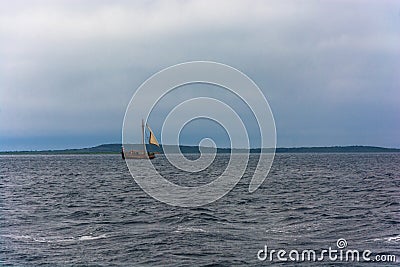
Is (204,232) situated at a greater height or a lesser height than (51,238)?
greater

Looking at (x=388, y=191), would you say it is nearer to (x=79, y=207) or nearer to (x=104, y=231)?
(x=79, y=207)

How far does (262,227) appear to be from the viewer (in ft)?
119

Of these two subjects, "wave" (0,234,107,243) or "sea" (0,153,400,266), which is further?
"wave" (0,234,107,243)

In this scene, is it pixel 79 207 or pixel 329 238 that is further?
pixel 79 207

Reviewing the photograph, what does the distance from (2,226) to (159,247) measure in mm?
12990

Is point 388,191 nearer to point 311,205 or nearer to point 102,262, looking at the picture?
point 311,205

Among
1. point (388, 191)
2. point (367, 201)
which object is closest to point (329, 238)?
point (367, 201)

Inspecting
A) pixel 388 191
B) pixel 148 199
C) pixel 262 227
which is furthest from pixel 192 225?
pixel 388 191

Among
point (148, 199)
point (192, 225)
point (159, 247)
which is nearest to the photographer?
point (159, 247)

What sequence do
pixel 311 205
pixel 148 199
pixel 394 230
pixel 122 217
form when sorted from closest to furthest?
1. pixel 394 230
2. pixel 122 217
3. pixel 311 205
4. pixel 148 199

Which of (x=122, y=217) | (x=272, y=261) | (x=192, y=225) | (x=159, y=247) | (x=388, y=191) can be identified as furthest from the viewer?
(x=388, y=191)

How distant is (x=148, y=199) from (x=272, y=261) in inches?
1133

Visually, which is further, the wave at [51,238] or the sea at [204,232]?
the wave at [51,238]

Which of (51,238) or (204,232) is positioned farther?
(204,232)
